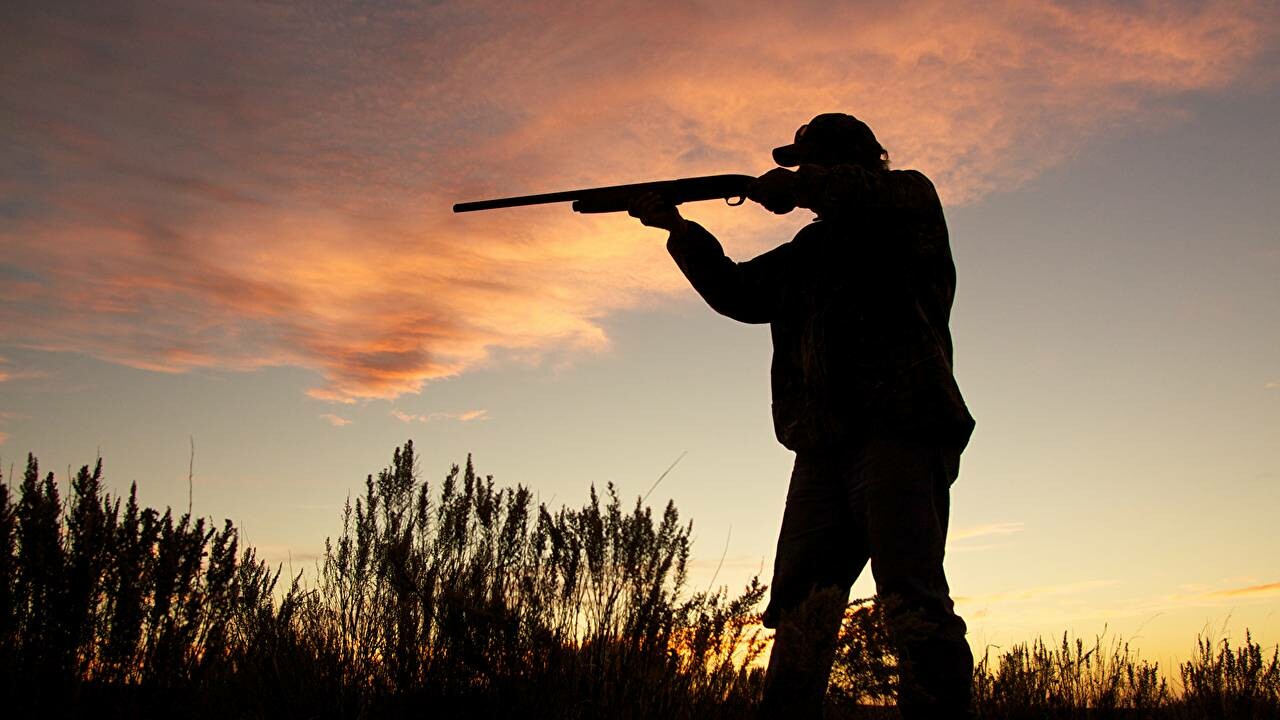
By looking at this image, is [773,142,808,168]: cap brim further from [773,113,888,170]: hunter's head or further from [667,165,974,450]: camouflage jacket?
[667,165,974,450]: camouflage jacket

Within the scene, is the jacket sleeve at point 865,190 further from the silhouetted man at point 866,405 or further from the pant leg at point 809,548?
the pant leg at point 809,548

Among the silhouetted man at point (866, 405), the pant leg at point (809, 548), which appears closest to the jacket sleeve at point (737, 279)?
the silhouetted man at point (866, 405)

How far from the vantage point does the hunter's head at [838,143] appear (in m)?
3.85

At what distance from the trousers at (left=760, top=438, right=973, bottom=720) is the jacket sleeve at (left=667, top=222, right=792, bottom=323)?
2.55ft

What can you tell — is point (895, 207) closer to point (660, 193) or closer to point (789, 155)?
point (789, 155)

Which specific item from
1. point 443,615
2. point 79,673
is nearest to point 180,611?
point 79,673

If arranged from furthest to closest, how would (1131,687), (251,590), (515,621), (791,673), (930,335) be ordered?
(1131,687) < (251,590) < (515,621) < (930,335) < (791,673)

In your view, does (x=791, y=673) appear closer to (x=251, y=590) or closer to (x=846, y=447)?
(x=846, y=447)

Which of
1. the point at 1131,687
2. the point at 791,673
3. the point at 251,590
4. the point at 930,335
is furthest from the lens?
the point at 1131,687

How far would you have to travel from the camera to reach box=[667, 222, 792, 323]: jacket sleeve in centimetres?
399

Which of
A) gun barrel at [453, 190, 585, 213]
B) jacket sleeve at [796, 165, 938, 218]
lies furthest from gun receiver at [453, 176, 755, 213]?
jacket sleeve at [796, 165, 938, 218]

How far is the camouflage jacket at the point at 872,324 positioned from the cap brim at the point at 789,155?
1.34 feet

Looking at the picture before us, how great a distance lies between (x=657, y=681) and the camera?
11.4 ft

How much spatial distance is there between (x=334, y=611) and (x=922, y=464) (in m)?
2.83
